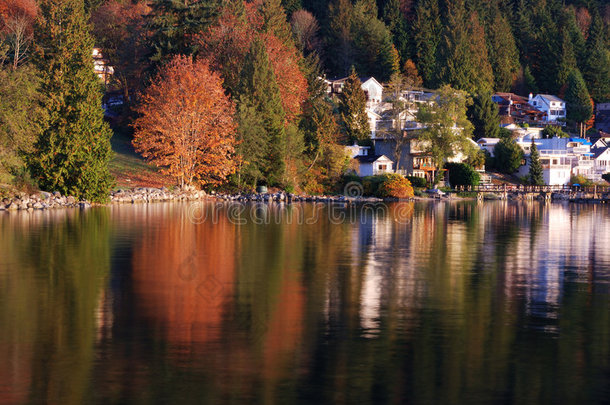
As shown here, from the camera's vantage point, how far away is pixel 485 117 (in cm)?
12781

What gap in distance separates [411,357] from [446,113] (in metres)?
88.3

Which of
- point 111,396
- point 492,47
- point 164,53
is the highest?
point 492,47

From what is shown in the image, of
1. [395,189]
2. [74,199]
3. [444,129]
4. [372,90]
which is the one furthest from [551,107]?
[74,199]

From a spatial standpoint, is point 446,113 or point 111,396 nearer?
point 111,396

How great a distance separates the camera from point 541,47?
16838 centimetres

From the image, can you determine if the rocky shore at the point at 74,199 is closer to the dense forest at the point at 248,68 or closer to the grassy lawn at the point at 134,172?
the dense forest at the point at 248,68

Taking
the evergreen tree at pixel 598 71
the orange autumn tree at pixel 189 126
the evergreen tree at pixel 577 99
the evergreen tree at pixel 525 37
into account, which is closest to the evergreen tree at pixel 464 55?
the evergreen tree at pixel 577 99

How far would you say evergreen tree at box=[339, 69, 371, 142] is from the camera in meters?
105

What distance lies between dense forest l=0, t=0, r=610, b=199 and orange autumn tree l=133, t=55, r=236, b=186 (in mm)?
331

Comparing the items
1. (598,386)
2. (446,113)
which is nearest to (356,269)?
(598,386)

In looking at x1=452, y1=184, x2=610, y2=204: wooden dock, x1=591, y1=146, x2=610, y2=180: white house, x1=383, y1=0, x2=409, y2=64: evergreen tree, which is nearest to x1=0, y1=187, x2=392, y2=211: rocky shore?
x1=452, y1=184, x2=610, y2=204: wooden dock

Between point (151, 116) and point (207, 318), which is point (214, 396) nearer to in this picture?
point (207, 318)

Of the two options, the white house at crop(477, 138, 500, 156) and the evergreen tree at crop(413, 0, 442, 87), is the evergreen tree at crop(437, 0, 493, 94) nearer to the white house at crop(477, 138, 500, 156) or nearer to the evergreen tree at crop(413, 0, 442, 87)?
the evergreen tree at crop(413, 0, 442, 87)

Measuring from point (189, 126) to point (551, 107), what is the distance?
348 ft
